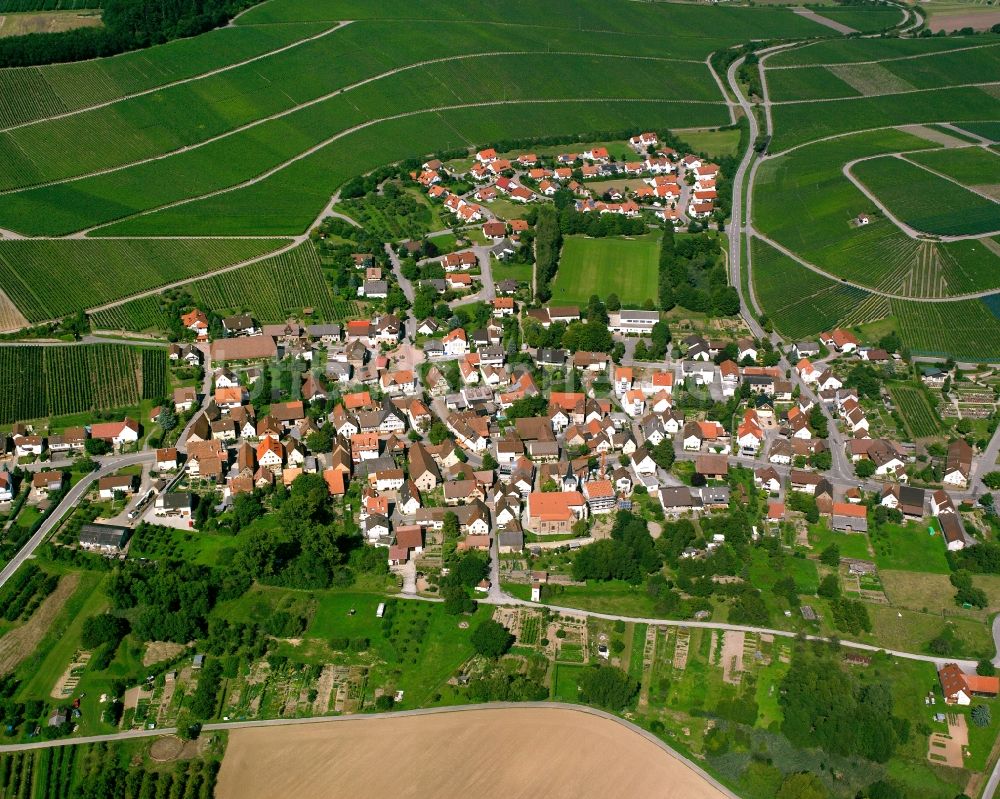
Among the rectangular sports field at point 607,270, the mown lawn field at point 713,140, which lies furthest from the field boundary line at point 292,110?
the rectangular sports field at point 607,270

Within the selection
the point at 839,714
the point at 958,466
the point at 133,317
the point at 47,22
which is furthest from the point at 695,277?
the point at 47,22

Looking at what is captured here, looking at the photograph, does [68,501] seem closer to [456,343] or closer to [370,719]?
[370,719]

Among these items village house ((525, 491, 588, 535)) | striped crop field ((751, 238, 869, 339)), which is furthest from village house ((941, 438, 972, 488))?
village house ((525, 491, 588, 535))

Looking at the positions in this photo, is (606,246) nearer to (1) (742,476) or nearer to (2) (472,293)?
(2) (472,293)

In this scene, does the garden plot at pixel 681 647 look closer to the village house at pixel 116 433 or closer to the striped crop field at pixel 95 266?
the village house at pixel 116 433

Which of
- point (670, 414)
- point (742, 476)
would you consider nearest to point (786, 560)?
point (742, 476)

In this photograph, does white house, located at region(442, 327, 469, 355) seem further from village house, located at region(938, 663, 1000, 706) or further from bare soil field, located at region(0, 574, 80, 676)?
village house, located at region(938, 663, 1000, 706)
